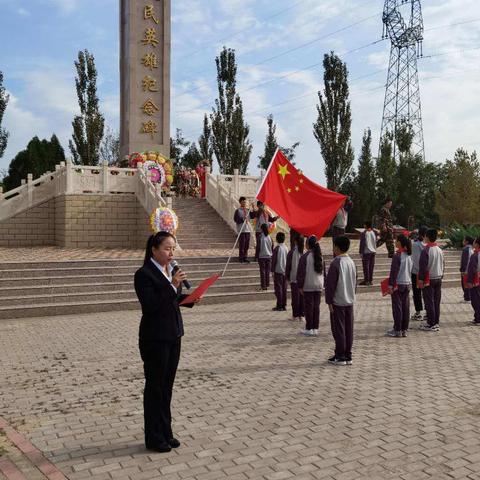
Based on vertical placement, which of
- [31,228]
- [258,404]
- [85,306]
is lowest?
[258,404]

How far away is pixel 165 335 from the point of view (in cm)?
421

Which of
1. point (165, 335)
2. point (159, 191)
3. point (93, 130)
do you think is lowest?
point (165, 335)

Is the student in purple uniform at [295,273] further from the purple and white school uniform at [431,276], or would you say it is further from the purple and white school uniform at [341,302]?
the purple and white school uniform at [341,302]

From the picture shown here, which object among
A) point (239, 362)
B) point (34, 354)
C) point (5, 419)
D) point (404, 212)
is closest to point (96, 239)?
point (34, 354)

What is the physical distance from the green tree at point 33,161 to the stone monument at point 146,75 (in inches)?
501

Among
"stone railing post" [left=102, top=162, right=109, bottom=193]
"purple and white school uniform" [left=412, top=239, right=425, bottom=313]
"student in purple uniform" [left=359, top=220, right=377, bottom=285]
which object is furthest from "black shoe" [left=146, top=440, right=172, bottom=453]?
"stone railing post" [left=102, top=162, right=109, bottom=193]

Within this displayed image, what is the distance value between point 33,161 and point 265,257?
86.0 feet

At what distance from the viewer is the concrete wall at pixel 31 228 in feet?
67.2

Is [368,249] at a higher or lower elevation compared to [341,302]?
higher

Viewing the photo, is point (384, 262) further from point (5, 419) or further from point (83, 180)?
point (5, 419)

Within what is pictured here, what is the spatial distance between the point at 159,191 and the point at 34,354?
465 inches

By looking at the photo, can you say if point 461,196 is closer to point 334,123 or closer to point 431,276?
point 334,123

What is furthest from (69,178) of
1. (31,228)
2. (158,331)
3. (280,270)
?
(158,331)

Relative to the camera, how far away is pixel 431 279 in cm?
954
